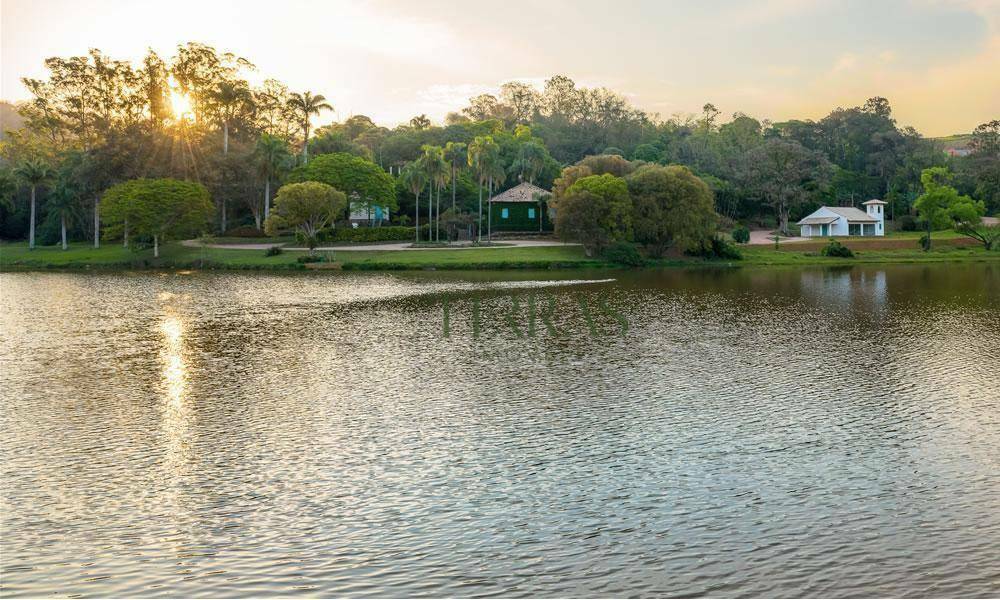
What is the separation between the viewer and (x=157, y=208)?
93.5m

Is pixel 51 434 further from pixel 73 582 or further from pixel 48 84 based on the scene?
pixel 48 84

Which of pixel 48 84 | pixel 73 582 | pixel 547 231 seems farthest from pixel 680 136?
pixel 73 582

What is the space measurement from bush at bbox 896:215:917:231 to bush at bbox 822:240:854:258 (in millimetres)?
37904

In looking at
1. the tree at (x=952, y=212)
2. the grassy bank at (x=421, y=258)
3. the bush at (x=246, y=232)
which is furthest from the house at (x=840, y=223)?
the bush at (x=246, y=232)

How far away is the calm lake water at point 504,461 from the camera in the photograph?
11.8 metres

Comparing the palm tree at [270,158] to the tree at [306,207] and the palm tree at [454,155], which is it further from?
the palm tree at [454,155]

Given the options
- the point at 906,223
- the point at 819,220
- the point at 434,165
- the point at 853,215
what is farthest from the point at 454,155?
the point at 906,223

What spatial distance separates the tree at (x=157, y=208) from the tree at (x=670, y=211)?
164 ft

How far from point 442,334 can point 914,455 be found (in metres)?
22.6

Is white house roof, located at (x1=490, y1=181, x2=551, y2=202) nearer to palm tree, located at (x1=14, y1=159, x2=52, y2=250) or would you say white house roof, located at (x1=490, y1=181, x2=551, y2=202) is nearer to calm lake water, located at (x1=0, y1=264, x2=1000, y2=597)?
palm tree, located at (x1=14, y1=159, x2=52, y2=250)

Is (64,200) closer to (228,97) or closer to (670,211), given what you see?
(228,97)

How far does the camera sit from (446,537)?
A: 13008mm

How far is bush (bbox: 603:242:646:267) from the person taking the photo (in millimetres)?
86250

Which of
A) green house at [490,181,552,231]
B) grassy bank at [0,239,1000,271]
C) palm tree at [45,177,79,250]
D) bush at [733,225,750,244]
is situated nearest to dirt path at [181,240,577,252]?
grassy bank at [0,239,1000,271]
